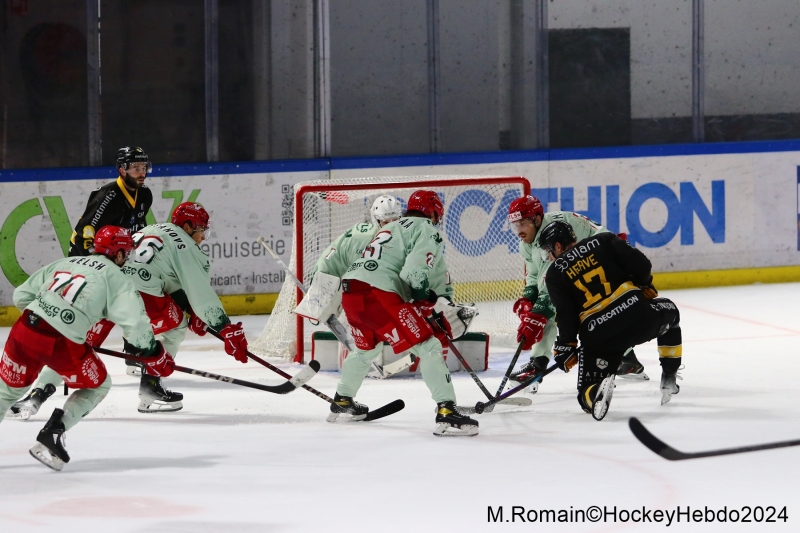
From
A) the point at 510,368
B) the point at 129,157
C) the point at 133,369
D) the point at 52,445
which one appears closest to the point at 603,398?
the point at 510,368

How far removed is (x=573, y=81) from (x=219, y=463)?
524 centimetres

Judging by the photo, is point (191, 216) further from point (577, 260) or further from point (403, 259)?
point (577, 260)

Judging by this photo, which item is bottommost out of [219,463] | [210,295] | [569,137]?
[219,463]

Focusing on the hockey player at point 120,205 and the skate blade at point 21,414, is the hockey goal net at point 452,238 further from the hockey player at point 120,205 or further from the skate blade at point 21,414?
the skate blade at point 21,414

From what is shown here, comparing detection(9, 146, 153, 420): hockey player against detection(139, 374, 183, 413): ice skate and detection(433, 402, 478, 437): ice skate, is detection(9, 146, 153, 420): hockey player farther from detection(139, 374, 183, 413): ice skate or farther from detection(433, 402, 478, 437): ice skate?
detection(433, 402, 478, 437): ice skate

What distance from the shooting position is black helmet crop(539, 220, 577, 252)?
478 centimetres

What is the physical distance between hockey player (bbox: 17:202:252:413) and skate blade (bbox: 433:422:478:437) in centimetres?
93

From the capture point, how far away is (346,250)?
518 cm

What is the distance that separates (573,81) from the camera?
343 inches

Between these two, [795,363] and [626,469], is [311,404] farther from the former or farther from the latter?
[795,363]

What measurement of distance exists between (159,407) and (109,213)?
1143 mm

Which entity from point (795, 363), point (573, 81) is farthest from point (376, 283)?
point (573, 81)

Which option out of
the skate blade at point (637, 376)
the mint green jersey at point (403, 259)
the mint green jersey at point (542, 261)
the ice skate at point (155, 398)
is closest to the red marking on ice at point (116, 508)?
the mint green jersey at point (403, 259)

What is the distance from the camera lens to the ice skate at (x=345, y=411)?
488 centimetres
